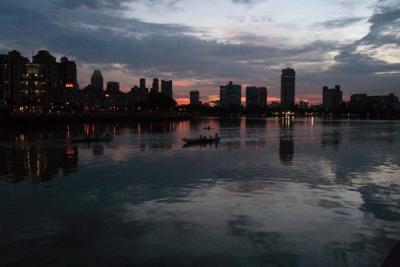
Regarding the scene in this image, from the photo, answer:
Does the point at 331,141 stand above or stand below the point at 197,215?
below

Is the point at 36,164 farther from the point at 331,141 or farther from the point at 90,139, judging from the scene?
the point at 331,141

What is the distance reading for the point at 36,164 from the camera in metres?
42.2

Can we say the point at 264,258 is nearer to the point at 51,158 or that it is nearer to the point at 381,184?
the point at 381,184

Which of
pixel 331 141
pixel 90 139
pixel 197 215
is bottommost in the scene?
pixel 331 141

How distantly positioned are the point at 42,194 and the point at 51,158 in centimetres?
2135

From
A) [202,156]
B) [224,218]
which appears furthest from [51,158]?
[224,218]

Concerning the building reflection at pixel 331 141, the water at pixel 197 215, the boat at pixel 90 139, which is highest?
the boat at pixel 90 139

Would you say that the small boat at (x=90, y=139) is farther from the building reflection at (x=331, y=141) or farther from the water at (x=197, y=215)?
the building reflection at (x=331, y=141)

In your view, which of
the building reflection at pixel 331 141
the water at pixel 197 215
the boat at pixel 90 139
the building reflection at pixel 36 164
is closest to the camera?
the water at pixel 197 215

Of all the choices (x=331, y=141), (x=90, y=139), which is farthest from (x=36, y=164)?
(x=331, y=141)

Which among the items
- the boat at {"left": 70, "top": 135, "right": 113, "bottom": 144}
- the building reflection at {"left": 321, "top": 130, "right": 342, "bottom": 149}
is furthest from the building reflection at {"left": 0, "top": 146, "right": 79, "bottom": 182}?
the building reflection at {"left": 321, "top": 130, "right": 342, "bottom": 149}

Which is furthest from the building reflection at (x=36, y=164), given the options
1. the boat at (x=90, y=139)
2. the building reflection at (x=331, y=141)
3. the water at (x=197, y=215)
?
the building reflection at (x=331, y=141)

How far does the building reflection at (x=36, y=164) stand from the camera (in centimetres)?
3528

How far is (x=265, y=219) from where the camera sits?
2123 cm
